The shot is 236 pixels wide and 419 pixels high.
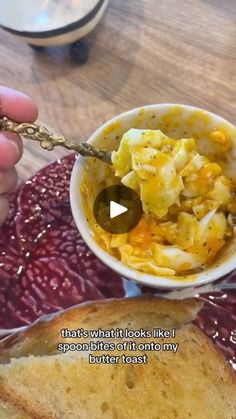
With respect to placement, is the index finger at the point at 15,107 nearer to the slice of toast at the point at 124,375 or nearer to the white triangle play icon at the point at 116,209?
the white triangle play icon at the point at 116,209

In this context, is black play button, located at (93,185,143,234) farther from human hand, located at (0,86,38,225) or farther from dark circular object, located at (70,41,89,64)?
dark circular object, located at (70,41,89,64)

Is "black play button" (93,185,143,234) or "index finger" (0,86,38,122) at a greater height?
"index finger" (0,86,38,122)

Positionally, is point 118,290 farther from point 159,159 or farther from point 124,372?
point 159,159

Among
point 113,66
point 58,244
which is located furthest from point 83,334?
point 113,66

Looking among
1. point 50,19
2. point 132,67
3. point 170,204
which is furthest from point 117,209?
point 50,19

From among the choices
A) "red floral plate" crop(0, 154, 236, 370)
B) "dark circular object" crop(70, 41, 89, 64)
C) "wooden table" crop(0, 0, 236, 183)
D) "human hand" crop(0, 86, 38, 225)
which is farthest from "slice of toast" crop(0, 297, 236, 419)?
"dark circular object" crop(70, 41, 89, 64)

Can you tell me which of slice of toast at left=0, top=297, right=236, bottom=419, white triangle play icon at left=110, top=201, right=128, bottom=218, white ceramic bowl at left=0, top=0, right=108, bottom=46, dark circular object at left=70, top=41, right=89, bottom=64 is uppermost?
white ceramic bowl at left=0, top=0, right=108, bottom=46
